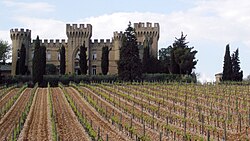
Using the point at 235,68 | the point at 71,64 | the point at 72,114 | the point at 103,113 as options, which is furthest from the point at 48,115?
the point at 71,64

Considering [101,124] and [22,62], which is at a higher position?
[22,62]

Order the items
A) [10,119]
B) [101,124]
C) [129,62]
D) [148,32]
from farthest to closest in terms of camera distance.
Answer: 1. [148,32]
2. [129,62]
3. [10,119]
4. [101,124]

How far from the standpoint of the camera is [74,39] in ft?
225

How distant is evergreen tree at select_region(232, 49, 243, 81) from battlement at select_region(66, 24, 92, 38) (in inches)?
851

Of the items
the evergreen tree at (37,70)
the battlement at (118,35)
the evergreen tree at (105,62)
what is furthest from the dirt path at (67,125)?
the battlement at (118,35)

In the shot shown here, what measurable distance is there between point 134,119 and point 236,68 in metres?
35.9

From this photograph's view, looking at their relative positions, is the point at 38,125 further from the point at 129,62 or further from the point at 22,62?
the point at 22,62

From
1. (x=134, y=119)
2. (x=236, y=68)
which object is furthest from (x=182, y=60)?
(x=134, y=119)

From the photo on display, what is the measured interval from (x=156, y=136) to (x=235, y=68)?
40315 millimetres

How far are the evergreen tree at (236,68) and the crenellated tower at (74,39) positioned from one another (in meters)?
21.5

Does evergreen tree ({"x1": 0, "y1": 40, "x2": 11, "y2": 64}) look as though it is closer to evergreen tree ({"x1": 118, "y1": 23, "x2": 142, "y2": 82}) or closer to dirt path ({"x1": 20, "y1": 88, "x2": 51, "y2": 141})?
evergreen tree ({"x1": 118, "y1": 23, "x2": 142, "y2": 82})

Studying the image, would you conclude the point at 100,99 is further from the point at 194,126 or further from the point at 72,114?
the point at 194,126

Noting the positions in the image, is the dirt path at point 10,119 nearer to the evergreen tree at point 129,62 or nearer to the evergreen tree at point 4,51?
the evergreen tree at point 129,62

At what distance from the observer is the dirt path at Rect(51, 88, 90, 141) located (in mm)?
17064
